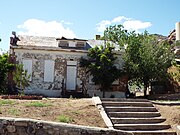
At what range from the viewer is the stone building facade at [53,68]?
21.9m

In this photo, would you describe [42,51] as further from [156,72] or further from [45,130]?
[45,130]

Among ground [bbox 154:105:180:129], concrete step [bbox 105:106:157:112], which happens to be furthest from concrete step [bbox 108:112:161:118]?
concrete step [bbox 105:106:157:112]

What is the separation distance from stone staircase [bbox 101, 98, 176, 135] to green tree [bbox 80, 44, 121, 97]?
281 inches

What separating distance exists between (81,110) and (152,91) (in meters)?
12.9

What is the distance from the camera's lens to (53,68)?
2217 centimetres

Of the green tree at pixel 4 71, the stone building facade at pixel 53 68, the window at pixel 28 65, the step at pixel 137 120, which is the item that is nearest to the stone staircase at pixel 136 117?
the step at pixel 137 120

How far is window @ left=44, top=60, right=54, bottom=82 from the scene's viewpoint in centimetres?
2211

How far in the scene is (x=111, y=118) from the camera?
1189cm

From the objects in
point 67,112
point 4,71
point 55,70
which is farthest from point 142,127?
point 4,71

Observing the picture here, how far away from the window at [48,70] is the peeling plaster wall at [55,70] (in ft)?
0.74

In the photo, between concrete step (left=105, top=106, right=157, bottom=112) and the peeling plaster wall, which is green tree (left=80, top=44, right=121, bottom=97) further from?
concrete step (left=105, top=106, right=157, bottom=112)

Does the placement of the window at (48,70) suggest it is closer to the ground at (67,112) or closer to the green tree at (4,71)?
the green tree at (4,71)

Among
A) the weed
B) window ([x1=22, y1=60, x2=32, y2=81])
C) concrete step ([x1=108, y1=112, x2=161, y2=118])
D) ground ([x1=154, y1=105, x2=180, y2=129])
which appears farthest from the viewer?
window ([x1=22, y1=60, x2=32, y2=81])

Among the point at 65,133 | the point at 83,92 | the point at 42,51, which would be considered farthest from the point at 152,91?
the point at 65,133
